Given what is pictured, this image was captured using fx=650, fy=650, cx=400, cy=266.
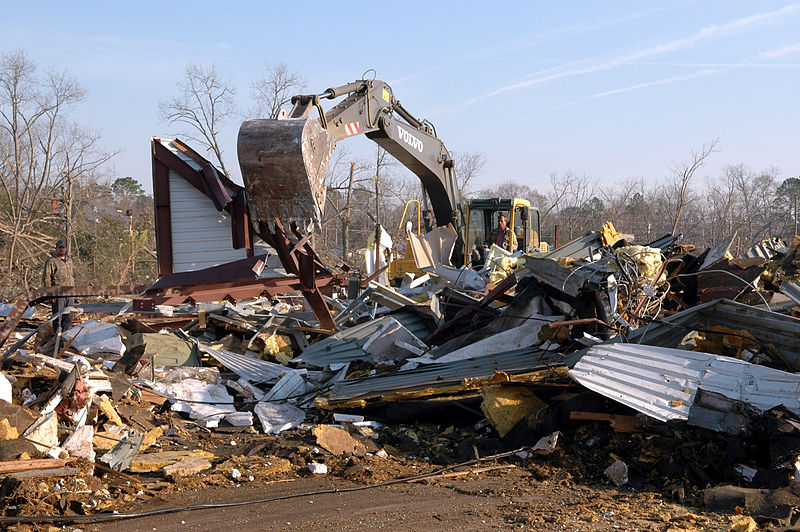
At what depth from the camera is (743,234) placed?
37844 mm

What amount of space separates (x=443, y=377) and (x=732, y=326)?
2.86m

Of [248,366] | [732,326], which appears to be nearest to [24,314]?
[248,366]

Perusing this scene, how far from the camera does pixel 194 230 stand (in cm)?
1013

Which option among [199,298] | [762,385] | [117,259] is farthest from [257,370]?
[117,259]

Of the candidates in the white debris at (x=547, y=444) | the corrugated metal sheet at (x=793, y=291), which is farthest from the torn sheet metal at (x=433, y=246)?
the white debris at (x=547, y=444)

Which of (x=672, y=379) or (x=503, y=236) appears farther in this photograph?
(x=503, y=236)

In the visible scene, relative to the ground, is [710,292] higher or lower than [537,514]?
higher

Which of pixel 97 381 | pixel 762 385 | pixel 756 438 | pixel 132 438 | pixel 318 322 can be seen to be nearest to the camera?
pixel 756 438

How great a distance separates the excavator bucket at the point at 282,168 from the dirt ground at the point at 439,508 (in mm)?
2995

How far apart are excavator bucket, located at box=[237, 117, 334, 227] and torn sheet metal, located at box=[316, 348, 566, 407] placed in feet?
6.16

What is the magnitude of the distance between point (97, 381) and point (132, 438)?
0.95 metres

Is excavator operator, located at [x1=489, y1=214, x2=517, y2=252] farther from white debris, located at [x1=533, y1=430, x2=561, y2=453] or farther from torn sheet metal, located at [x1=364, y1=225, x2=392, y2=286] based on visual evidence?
white debris, located at [x1=533, y1=430, x2=561, y2=453]

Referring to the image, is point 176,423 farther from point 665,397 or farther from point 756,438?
point 756,438

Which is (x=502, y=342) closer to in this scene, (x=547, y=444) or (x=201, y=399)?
(x=547, y=444)
